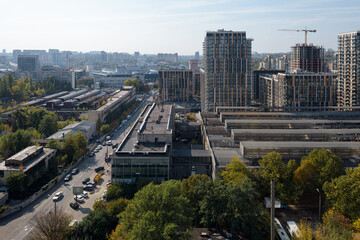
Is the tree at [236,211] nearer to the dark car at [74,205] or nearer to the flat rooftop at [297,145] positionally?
the flat rooftop at [297,145]

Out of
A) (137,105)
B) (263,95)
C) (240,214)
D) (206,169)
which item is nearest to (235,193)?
(240,214)

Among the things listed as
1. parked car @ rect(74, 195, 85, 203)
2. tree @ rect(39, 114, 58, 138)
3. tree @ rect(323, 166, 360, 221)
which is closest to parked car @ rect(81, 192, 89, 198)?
parked car @ rect(74, 195, 85, 203)

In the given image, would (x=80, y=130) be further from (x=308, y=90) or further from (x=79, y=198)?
(x=308, y=90)

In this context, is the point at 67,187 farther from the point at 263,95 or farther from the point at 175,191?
the point at 263,95

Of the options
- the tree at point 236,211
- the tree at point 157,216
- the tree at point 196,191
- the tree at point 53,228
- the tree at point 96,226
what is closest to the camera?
the tree at point 157,216

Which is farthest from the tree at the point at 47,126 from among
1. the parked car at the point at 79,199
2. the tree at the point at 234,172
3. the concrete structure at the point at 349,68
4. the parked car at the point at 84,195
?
the concrete structure at the point at 349,68

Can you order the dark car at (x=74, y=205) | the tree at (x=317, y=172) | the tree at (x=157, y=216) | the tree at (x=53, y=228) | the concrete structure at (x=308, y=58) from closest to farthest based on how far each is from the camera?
the tree at (x=157, y=216)
the tree at (x=53, y=228)
the tree at (x=317, y=172)
the dark car at (x=74, y=205)
the concrete structure at (x=308, y=58)
